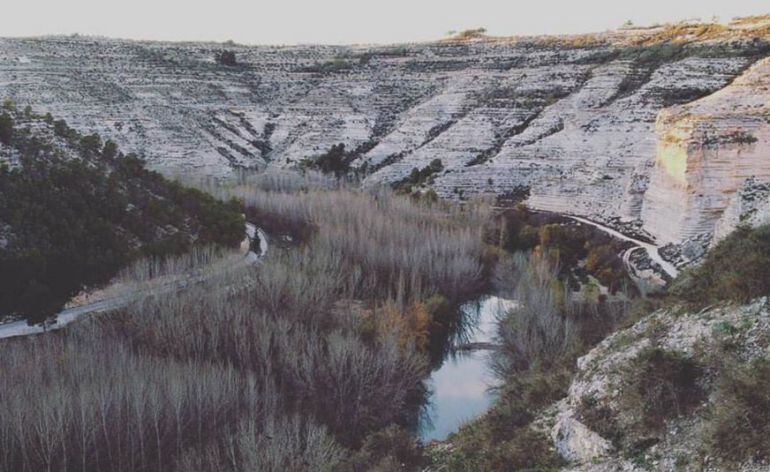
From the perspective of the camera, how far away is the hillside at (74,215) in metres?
23.1

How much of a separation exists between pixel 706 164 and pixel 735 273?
66.7ft

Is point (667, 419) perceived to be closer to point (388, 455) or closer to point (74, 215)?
point (388, 455)

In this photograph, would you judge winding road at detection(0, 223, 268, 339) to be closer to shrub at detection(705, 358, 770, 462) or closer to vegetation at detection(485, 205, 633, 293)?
vegetation at detection(485, 205, 633, 293)

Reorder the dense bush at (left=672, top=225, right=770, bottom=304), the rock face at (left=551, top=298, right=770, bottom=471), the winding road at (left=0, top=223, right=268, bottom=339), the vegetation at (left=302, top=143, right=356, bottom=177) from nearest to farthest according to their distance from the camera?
the rock face at (left=551, top=298, right=770, bottom=471) < the dense bush at (left=672, top=225, right=770, bottom=304) < the winding road at (left=0, top=223, right=268, bottom=339) < the vegetation at (left=302, top=143, right=356, bottom=177)

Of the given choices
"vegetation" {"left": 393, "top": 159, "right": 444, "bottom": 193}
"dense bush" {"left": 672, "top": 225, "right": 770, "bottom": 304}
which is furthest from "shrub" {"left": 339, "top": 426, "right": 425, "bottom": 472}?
"vegetation" {"left": 393, "top": 159, "right": 444, "bottom": 193}

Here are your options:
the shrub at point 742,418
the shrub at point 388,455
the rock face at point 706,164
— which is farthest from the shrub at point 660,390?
the rock face at point 706,164

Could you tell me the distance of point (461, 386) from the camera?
76.2 feet

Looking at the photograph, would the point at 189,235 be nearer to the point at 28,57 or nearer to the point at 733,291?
the point at 733,291

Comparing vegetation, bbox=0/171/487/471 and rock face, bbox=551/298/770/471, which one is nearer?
rock face, bbox=551/298/770/471

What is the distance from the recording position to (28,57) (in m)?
57.5

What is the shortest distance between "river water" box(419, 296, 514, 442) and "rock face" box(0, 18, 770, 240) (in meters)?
10.4

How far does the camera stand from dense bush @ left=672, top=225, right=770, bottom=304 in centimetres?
1224

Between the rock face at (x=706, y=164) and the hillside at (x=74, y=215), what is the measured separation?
64.3 feet

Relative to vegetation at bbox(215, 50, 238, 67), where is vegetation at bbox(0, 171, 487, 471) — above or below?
below
